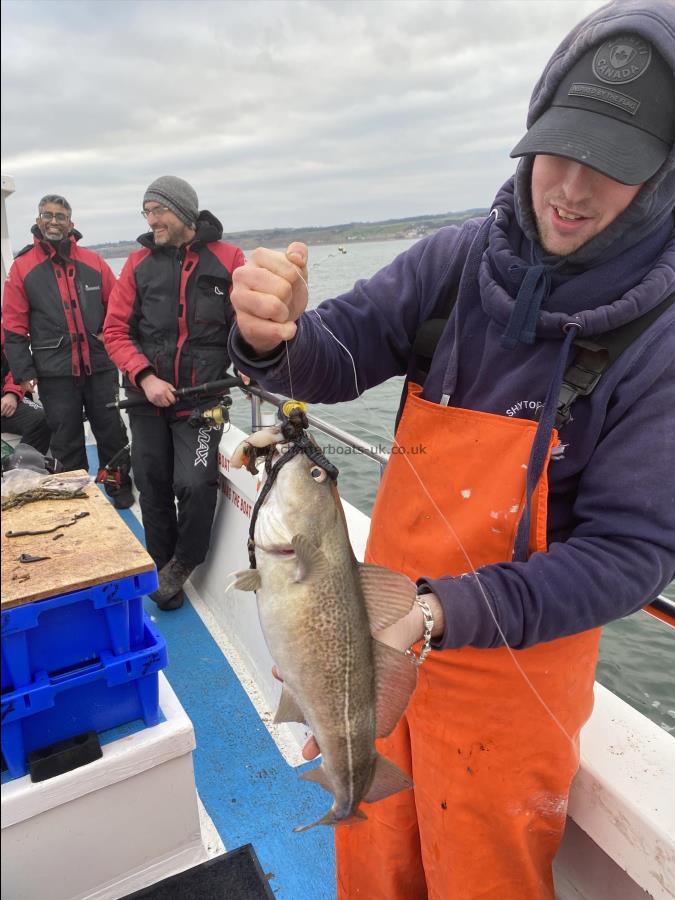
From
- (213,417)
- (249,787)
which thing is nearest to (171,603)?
(249,787)

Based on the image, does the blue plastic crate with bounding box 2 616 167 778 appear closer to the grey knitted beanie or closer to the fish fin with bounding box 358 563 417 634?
the fish fin with bounding box 358 563 417 634

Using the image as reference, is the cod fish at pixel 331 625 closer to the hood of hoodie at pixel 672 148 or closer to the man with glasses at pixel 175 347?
the hood of hoodie at pixel 672 148

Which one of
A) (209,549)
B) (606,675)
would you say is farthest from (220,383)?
(606,675)

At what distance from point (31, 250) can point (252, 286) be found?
543 centimetres

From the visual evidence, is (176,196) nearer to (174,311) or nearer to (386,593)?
(174,311)

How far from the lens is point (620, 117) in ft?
5.40

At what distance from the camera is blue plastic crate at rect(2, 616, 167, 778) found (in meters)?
2.04

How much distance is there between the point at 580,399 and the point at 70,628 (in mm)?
1828

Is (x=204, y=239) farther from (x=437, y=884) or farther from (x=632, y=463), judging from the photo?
(x=437, y=884)

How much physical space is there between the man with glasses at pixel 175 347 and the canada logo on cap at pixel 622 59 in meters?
3.47

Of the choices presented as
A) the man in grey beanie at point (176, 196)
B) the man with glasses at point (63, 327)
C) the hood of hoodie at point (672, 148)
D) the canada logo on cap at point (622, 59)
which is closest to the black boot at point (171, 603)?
the man with glasses at point (63, 327)

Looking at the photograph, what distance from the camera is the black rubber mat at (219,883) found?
2.13m

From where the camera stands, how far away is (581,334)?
1.80 metres

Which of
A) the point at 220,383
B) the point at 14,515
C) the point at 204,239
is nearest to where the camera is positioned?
the point at 14,515
